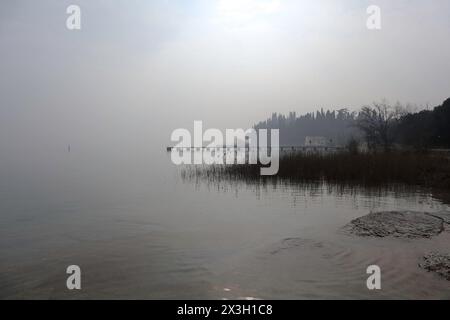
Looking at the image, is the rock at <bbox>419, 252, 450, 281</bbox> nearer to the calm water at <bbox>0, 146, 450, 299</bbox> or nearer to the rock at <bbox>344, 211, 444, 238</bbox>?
the calm water at <bbox>0, 146, 450, 299</bbox>

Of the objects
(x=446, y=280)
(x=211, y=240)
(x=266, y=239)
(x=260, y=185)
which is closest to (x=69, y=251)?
(x=211, y=240)

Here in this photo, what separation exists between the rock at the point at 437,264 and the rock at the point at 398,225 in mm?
1499

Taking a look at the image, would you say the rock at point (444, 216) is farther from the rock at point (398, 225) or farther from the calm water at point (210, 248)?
the calm water at point (210, 248)

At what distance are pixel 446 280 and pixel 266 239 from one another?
3.87 meters

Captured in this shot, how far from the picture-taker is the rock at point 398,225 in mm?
Result: 8852

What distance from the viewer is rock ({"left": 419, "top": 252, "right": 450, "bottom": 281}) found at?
6371 millimetres

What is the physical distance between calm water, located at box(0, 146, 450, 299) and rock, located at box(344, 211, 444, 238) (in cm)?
41

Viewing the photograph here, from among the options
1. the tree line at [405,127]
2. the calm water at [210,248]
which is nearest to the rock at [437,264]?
the calm water at [210,248]

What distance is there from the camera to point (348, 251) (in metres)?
7.83

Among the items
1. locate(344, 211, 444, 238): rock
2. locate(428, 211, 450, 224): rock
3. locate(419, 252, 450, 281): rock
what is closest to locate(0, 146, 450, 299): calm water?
locate(419, 252, 450, 281): rock

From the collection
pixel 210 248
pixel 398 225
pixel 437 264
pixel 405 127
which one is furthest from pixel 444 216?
pixel 405 127

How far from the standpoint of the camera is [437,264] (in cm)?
670

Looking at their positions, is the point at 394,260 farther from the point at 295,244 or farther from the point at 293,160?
the point at 293,160

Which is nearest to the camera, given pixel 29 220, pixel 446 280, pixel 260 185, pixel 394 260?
pixel 446 280
